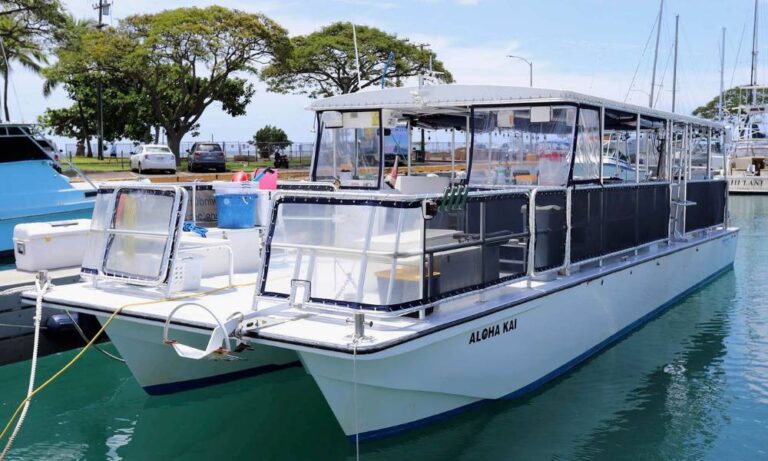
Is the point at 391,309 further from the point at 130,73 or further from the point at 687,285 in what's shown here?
the point at 130,73

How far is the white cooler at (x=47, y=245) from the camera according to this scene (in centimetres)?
940

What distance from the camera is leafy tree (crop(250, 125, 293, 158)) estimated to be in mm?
47719

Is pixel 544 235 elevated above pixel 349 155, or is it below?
below

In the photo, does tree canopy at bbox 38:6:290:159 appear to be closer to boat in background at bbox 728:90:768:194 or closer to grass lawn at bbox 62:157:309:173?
grass lawn at bbox 62:157:309:173

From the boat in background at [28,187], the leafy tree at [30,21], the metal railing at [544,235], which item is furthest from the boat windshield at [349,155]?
the leafy tree at [30,21]

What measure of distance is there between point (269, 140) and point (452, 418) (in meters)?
45.1

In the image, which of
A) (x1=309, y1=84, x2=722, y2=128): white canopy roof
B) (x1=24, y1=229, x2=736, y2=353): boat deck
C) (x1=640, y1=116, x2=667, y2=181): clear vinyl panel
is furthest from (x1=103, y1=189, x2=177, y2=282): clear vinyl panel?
(x1=640, y1=116, x2=667, y2=181): clear vinyl panel

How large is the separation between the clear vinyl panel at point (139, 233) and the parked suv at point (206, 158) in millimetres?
29218

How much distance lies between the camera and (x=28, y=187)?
15.9m

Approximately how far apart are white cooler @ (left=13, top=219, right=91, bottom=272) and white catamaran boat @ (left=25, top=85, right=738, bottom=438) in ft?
7.26

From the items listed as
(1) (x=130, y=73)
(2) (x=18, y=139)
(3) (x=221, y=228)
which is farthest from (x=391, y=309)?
(1) (x=130, y=73)

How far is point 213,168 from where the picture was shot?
120 feet

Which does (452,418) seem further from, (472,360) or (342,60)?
(342,60)

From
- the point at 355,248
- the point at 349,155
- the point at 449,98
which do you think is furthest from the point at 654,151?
the point at 355,248
